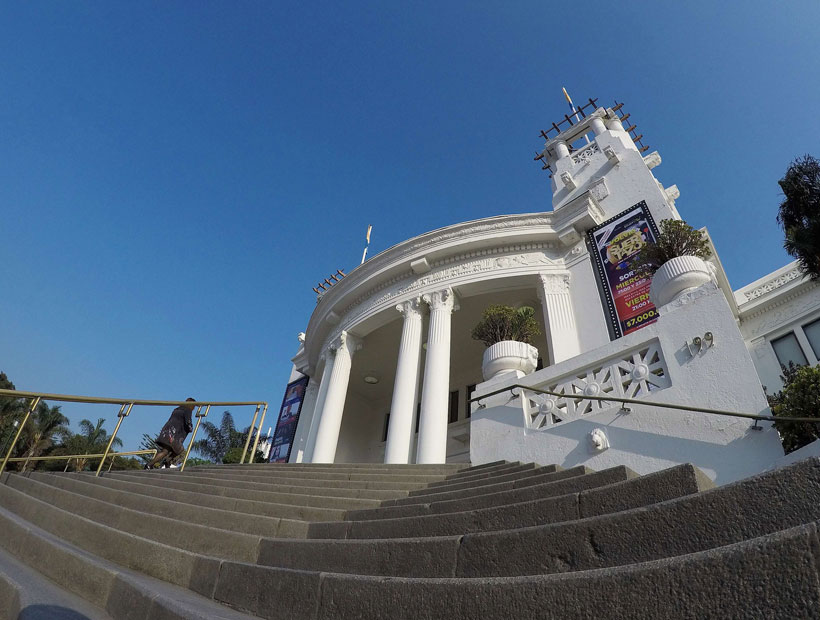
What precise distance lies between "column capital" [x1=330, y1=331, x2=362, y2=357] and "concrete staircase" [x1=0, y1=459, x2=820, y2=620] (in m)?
12.1

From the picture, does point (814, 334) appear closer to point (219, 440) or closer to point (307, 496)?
point (307, 496)

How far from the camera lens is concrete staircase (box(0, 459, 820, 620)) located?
1277 mm

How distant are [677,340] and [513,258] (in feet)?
30.7

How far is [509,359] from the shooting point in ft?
23.4

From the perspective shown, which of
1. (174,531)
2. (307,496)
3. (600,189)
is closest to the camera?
(174,531)

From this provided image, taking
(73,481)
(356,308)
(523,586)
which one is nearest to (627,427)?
(523,586)

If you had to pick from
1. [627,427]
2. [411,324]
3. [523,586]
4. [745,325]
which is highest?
[745,325]

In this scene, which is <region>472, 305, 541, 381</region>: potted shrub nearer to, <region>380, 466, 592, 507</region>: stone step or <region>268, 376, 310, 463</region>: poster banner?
<region>380, 466, 592, 507</region>: stone step

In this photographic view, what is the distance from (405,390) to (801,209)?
540 inches

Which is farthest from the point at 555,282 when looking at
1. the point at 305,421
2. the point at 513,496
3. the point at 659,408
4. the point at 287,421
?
the point at 287,421

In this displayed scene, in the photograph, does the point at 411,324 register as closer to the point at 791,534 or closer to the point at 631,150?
the point at 631,150

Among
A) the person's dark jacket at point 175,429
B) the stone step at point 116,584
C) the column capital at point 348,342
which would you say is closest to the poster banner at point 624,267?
the column capital at point 348,342

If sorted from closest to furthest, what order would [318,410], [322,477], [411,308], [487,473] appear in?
1. [487,473]
2. [322,477]
3. [411,308]
4. [318,410]

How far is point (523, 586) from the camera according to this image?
5.30 ft
